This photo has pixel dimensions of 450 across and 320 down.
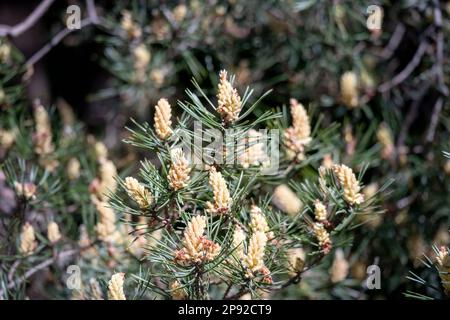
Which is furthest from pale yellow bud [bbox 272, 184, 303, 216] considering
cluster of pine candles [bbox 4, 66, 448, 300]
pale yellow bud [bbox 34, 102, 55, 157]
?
pale yellow bud [bbox 34, 102, 55, 157]

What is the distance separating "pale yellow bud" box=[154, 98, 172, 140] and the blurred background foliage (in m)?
0.31

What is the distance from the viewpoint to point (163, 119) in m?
0.54

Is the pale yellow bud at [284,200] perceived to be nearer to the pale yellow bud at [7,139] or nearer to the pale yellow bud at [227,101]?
the pale yellow bud at [227,101]

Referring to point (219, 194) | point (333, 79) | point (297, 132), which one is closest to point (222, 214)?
point (219, 194)

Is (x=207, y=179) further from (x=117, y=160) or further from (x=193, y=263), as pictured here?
(x=117, y=160)

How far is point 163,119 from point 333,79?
52 centimetres

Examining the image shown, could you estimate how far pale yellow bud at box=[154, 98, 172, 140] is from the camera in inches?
21.2

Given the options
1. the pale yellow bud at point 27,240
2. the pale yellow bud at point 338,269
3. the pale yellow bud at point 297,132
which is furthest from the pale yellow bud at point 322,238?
the pale yellow bud at point 27,240

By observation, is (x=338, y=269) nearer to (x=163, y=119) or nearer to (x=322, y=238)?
(x=322, y=238)

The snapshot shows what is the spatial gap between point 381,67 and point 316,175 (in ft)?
1.26

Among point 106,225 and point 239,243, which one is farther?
point 106,225

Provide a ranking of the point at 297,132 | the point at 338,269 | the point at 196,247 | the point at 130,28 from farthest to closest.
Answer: the point at 130,28 → the point at 338,269 → the point at 297,132 → the point at 196,247

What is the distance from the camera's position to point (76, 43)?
1129 mm

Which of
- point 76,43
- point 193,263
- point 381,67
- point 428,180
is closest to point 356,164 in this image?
point 428,180
